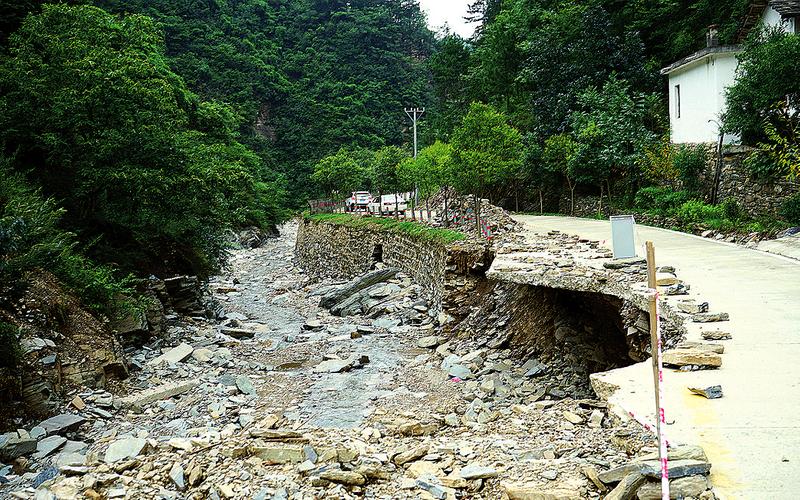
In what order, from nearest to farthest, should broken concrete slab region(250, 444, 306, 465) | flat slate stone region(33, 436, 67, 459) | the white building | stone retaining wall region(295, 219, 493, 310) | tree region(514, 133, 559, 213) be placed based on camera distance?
broken concrete slab region(250, 444, 306, 465) → flat slate stone region(33, 436, 67, 459) → stone retaining wall region(295, 219, 493, 310) → the white building → tree region(514, 133, 559, 213)

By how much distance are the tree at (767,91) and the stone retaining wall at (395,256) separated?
335 inches

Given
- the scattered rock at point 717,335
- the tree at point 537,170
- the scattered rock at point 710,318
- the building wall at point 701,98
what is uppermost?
the building wall at point 701,98

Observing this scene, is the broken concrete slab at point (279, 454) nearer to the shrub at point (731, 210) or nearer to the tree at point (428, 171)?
the shrub at point (731, 210)

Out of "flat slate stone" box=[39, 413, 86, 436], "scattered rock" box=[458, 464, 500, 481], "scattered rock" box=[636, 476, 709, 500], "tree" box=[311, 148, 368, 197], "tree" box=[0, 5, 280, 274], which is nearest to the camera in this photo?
"scattered rock" box=[636, 476, 709, 500]

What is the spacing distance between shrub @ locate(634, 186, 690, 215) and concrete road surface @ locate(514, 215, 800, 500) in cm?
1003

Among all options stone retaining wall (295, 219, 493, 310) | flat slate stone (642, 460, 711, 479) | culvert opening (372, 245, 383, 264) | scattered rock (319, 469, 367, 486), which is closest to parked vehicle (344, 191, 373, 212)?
stone retaining wall (295, 219, 493, 310)

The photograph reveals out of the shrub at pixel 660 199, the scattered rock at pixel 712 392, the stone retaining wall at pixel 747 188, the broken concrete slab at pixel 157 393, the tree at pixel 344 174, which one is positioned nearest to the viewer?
the scattered rock at pixel 712 392

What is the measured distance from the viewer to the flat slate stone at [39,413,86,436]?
30.6 ft

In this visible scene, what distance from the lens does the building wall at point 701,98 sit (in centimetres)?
2095

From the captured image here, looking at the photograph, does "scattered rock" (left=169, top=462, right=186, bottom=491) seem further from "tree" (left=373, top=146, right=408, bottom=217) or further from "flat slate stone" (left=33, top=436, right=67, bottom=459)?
"tree" (left=373, top=146, right=408, bottom=217)

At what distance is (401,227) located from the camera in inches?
983

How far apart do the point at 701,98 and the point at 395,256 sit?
1292 centimetres

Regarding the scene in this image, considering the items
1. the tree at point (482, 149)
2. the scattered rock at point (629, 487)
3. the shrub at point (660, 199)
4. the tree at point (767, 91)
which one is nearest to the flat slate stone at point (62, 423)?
the scattered rock at point (629, 487)

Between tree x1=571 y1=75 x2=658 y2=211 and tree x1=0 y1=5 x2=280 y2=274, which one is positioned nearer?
tree x1=0 y1=5 x2=280 y2=274
